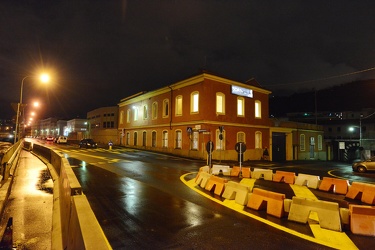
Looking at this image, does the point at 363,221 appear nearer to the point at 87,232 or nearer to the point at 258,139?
the point at 87,232

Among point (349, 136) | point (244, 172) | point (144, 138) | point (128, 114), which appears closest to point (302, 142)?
point (349, 136)

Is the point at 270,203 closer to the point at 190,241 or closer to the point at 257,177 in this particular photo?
the point at 190,241

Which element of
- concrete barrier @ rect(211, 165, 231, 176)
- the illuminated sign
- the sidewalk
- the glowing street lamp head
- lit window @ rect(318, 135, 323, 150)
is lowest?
the sidewalk

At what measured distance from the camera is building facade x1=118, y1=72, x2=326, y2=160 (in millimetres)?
26250

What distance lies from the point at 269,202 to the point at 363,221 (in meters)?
2.20

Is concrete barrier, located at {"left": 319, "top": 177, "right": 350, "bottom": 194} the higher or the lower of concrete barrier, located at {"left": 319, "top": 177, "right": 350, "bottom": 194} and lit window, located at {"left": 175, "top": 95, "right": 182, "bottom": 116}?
the lower

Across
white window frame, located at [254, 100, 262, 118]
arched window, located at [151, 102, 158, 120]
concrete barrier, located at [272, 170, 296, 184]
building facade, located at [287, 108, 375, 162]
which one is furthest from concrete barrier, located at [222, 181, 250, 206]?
building facade, located at [287, 108, 375, 162]

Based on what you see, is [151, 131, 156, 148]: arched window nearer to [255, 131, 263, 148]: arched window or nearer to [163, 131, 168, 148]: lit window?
[163, 131, 168, 148]: lit window

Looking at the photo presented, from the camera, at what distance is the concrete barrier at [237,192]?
7.92m

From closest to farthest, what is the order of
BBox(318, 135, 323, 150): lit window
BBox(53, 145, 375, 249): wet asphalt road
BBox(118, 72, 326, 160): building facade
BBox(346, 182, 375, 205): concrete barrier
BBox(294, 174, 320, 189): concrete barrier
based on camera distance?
BBox(53, 145, 375, 249): wet asphalt road < BBox(346, 182, 375, 205): concrete barrier < BBox(294, 174, 320, 189): concrete barrier < BBox(118, 72, 326, 160): building facade < BBox(318, 135, 323, 150): lit window

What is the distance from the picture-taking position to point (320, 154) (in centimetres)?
4012

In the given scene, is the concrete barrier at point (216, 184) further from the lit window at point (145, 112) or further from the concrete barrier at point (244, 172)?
the lit window at point (145, 112)

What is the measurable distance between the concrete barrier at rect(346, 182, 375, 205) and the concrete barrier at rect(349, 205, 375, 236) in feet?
10.8

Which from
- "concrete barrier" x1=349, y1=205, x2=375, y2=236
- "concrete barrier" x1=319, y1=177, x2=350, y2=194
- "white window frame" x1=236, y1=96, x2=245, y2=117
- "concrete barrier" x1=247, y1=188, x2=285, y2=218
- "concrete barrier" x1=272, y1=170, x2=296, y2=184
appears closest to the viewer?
"concrete barrier" x1=349, y1=205, x2=375, y2=236
